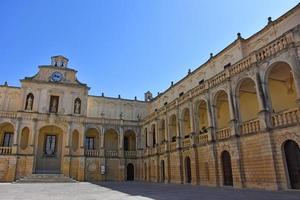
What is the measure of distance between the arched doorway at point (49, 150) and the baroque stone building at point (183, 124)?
0.42ft

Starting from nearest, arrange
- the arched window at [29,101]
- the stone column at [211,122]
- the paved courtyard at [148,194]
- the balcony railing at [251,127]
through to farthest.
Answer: the paved courtyard at [148,194] → the balcony railing at [251,127] → the stone column at [211,122] → the arched window at [29,101]

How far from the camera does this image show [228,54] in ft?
81.0

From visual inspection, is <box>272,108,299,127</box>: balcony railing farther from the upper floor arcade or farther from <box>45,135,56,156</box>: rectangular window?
<box>45,135,56,156</box>: rectangular window

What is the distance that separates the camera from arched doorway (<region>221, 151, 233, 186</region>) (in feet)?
62.0

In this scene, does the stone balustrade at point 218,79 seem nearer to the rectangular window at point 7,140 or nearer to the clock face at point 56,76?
the clock face at point 56,76

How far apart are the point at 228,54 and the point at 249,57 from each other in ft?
23.7

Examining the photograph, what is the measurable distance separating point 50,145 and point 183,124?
19.7 meters

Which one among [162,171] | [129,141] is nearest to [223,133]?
[162,171]

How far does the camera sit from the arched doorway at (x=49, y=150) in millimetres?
32906

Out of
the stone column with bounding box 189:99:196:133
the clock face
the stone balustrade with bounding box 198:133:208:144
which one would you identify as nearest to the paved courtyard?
the stone balustrade with bounding box 198:133:208:144

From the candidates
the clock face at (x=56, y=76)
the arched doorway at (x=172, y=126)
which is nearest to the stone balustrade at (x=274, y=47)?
the arched doorway at (x=172, y=126)

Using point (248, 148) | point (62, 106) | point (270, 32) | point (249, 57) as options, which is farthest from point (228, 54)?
point (62, 106)

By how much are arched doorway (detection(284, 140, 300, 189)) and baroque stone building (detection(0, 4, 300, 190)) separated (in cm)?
5

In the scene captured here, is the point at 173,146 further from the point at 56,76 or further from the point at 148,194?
the point at 56,76
